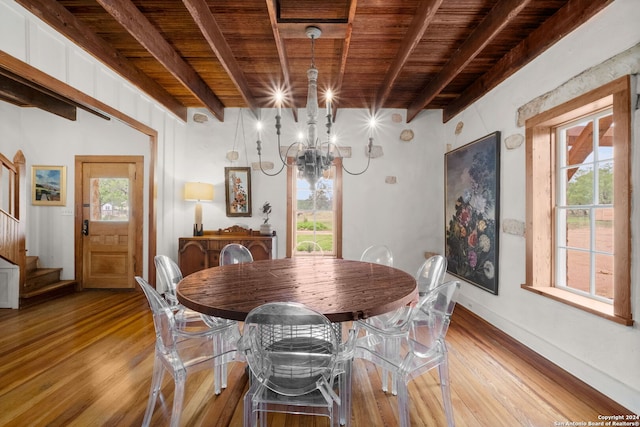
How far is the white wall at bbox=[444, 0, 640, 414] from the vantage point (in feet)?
5.65

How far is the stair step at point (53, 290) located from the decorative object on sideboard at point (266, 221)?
2908mm

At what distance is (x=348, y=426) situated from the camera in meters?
1.60

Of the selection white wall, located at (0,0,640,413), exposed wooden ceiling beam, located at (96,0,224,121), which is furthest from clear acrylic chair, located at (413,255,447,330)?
exposed wooden ceiling beam, located at (96,0,224,121)

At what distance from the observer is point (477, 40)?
2.38m

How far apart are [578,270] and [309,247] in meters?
3.11

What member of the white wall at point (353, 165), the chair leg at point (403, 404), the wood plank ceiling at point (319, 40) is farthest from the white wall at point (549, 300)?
the chair leg at point (403, 404)

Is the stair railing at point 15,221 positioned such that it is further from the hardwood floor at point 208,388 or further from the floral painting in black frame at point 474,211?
the floral painting in black frame at point 474,211

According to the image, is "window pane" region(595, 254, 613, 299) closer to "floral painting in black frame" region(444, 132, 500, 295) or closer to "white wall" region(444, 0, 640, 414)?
"white wall" region(444, 0, 640, 414)

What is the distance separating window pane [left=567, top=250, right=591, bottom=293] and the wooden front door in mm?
5205

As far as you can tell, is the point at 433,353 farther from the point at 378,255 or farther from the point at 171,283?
the point at 171,283

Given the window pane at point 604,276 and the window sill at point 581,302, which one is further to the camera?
the window pane at point 604,276

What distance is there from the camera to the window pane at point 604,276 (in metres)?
2.02

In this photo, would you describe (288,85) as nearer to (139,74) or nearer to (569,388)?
(139,74)

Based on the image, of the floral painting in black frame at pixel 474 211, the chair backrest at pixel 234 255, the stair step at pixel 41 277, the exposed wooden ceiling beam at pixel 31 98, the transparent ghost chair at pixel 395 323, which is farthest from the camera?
the stair step at pixel 41 277
